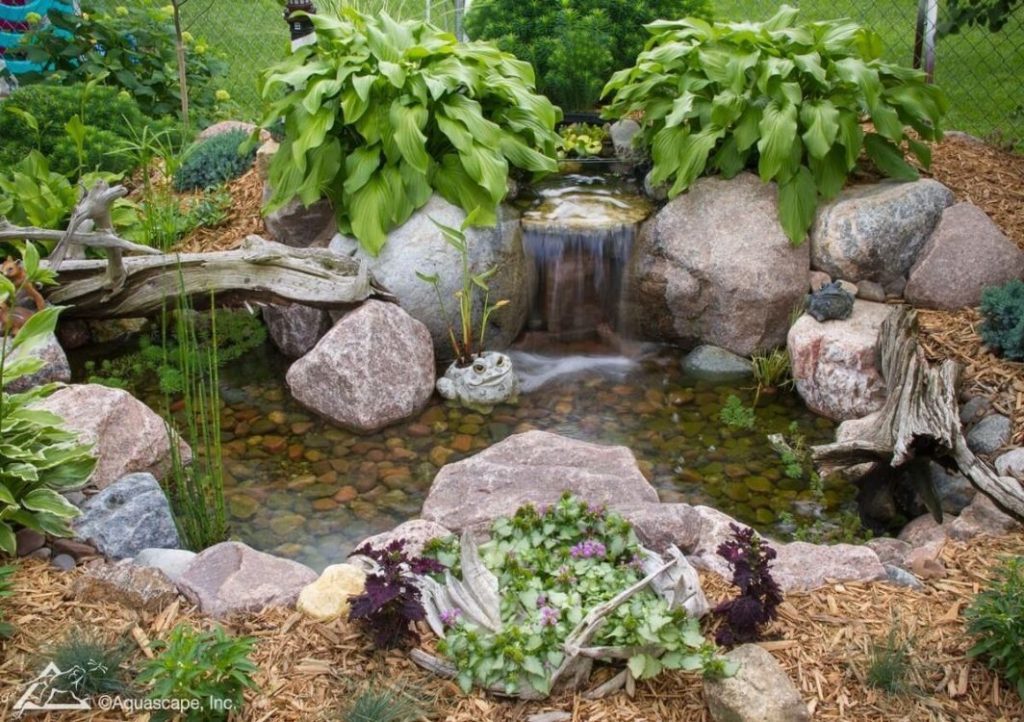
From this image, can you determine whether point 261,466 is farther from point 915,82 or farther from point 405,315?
point 915,82

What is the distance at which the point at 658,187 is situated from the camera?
251 inches

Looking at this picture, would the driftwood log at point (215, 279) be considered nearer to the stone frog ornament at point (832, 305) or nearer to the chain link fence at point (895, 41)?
the chain link fence at point (895, 41)

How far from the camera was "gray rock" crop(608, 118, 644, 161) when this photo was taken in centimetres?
715

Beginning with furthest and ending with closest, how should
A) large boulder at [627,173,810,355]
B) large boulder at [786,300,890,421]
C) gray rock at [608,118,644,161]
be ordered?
1. gray rock at [608,118,644,161]
2. large boulder at [627,173,810,355]
3. large boulder at [786,300,890,421]

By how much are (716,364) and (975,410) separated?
1.53 meters

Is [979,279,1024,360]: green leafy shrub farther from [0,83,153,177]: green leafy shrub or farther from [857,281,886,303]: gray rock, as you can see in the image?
[0,83,153,177]: green leafy shrub

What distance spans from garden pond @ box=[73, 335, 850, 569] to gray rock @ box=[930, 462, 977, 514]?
1.39ft

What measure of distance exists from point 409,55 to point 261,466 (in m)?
2.61

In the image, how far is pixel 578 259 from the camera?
6203 mm

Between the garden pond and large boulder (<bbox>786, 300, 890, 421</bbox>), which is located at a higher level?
large boulder (<bbox>786, 300, 890, 421</bbox>)

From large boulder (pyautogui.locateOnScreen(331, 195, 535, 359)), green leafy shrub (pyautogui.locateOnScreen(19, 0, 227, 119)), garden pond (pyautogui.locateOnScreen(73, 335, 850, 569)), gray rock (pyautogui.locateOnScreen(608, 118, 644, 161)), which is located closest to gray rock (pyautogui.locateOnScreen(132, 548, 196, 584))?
garden pond (pyautogui.locateOnScreen(73, 335, 850, 569))

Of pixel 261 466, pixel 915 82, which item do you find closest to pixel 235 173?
pixel 261 466

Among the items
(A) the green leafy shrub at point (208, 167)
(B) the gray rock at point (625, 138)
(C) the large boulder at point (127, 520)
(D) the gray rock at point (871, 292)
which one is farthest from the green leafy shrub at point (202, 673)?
(B) the gray rock at point (625, 138)

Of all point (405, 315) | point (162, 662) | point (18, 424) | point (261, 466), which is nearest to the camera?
point (162, 662)
